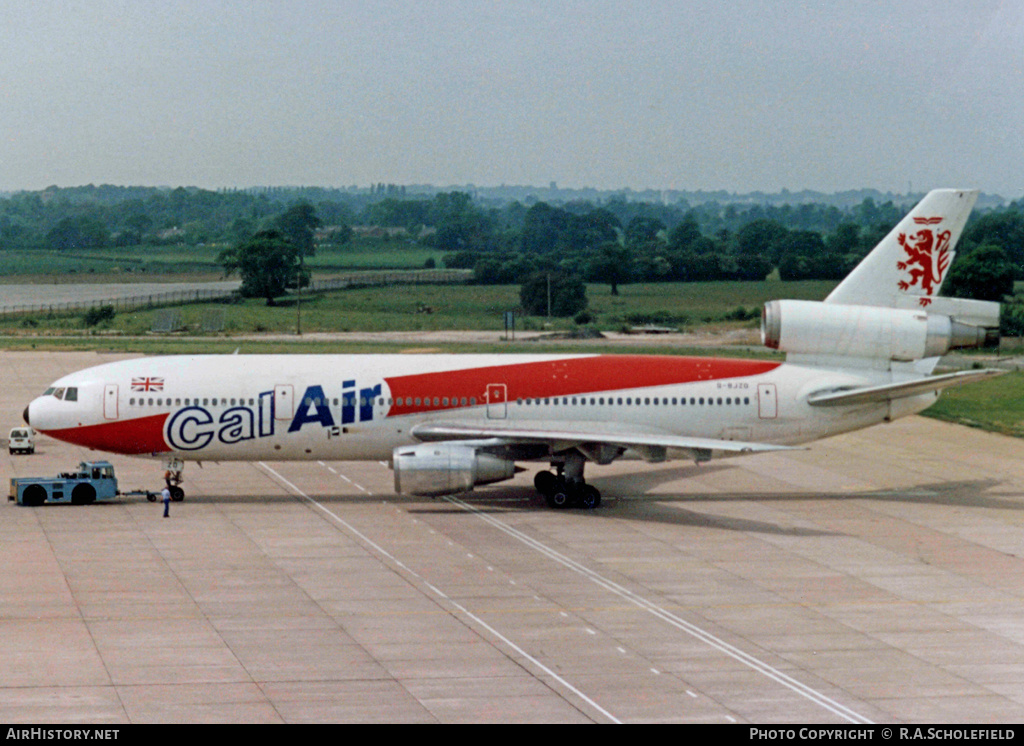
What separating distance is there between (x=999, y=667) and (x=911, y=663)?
1.85 metres

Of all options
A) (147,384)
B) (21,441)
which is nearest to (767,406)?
(147,384)

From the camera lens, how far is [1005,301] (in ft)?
454

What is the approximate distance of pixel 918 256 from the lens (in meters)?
51.9

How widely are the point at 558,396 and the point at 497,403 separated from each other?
2.19 meters

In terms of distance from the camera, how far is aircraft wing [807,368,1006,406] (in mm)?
49062

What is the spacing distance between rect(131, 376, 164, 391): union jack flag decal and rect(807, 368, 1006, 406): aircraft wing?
75.6 feet

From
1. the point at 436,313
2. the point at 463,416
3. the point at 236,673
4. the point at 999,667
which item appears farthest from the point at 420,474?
the point at 436,313

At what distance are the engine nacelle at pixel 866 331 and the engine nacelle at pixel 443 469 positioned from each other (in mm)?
11494

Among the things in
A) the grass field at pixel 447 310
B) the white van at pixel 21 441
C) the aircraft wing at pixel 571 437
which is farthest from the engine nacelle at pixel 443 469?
the grass field at pixel 447 310

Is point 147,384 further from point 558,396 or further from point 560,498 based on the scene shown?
point 560,498

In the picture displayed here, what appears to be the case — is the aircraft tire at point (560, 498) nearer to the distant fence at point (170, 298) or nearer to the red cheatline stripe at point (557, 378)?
the red cheatline stripe at point (557, 378)

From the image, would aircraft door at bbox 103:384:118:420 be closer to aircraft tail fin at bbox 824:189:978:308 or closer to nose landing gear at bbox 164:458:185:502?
nose landing gear at bbox 164:458:185:502

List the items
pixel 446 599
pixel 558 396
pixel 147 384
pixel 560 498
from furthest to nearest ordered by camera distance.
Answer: pixel 558 396, pixel 147 384, pixel 560 498, pixel 446 599
